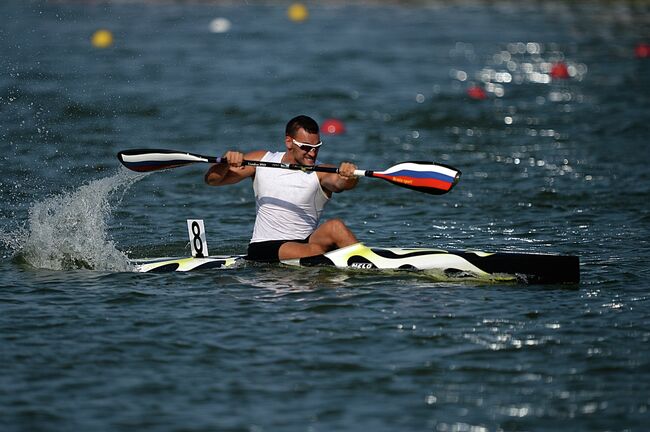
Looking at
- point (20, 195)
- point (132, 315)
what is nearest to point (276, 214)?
point (132, 315)

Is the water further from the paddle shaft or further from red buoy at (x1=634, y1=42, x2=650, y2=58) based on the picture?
the paddle shaft

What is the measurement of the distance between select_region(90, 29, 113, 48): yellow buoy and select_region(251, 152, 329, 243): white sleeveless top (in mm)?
20223

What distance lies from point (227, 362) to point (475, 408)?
6.08 feet

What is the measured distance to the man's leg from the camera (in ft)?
32.2

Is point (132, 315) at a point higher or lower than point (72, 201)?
lower

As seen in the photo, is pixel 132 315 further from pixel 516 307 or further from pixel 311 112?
pixel 311 112

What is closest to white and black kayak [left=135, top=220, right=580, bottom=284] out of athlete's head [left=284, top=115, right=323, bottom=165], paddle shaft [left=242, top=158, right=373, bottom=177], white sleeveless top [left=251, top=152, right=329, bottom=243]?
white sleeveless top [left=251, top=152, right=329, bottom=243]

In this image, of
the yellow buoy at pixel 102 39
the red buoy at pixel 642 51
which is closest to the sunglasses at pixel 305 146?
the yellow buoy at pixel 102 39

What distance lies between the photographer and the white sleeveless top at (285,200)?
9883 mm

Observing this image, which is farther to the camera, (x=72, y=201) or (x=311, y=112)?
(x=311, y=112)

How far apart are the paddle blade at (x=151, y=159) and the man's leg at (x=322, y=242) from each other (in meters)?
1.51

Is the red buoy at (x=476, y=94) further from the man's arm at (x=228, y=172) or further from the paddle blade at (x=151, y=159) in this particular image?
the man's arm at (x=228, y=172)

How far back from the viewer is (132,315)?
8664mm

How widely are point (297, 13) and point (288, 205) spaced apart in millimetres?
28454
